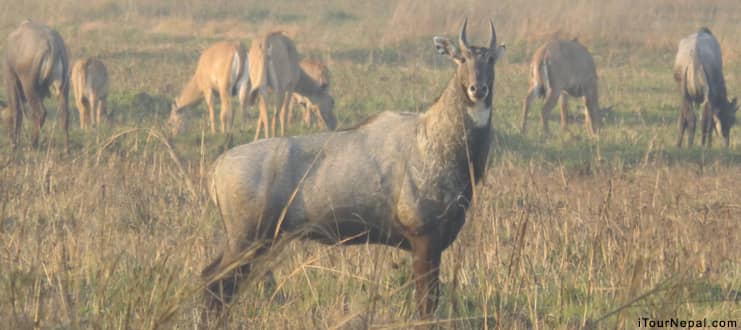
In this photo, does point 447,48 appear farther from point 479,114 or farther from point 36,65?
point 36,65

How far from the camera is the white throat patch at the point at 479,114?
17.7 ft

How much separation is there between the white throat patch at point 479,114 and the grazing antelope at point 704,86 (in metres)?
8.92

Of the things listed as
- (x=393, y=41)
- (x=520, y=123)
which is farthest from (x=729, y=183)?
(x=393, y=41)

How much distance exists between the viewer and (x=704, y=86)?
14.8 m

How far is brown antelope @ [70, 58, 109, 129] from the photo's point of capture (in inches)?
598

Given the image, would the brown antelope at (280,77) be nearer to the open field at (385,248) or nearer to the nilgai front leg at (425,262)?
the open field at (385,248)

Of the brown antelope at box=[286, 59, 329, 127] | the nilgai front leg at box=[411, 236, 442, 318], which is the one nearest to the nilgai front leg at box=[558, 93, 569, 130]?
the brown antelope at box=[286, 59, 329, 127]

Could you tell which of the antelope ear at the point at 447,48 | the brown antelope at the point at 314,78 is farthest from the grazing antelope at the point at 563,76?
the antelope ear at the point at 447,48

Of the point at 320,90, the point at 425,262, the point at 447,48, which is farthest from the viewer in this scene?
the point at 320,90

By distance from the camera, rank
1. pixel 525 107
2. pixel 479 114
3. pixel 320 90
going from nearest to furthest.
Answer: pixel 479 114 → pixel 525 107 → pixel 320 90

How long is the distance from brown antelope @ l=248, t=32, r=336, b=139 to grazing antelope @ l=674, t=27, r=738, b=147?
4914 millimetres

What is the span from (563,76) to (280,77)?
4.04 m

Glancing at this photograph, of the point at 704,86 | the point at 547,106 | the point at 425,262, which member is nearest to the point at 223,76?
the point at 547,106

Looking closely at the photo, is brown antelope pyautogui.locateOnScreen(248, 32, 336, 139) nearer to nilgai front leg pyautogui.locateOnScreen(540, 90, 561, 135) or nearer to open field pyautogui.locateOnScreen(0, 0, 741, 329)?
open field pyautogui.locateOnScreen(0, 0, 741, 329)
